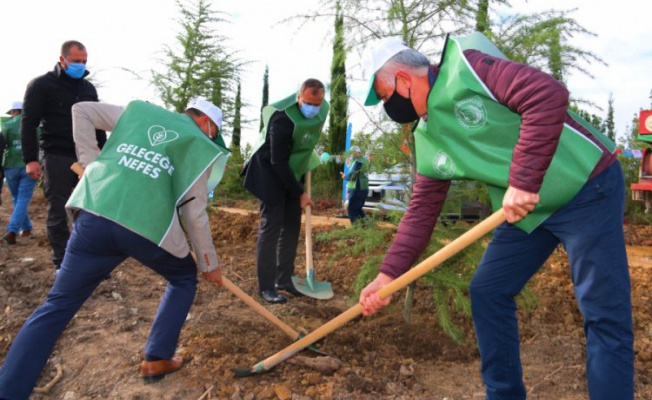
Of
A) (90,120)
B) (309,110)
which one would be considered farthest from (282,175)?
(90,120)

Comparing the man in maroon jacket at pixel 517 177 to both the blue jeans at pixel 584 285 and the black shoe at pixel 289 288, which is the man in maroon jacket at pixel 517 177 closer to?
the blue jeans at pixel 584 285

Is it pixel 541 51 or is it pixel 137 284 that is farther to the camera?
pixel 541 51

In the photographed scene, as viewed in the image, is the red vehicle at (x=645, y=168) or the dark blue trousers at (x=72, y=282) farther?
the red vehicle at (x=645, y=168)

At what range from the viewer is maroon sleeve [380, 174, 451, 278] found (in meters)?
2.53

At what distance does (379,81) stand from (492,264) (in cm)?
A: 97

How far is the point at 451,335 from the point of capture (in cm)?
345

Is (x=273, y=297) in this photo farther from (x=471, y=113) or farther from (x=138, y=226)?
(x=471, y=113)

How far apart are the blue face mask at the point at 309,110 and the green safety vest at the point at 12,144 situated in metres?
4.55

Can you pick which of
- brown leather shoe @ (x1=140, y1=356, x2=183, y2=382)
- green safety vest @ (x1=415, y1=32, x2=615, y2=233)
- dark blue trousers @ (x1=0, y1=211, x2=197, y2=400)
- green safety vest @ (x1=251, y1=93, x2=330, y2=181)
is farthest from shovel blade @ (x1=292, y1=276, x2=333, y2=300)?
green safety vest @ (x1=415, y1=32, x2=615, y2=233)

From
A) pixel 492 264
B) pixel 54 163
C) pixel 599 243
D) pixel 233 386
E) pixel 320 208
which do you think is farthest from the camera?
pixel 320 208

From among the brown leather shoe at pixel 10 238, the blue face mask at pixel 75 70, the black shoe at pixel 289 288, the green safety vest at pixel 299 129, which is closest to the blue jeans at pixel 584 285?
the green safety vest at pixel 299 129

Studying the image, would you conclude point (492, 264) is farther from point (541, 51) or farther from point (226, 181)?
point (226, 181)

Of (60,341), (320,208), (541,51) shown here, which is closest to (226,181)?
(320,208)

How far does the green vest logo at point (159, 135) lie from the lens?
2.60 metres
